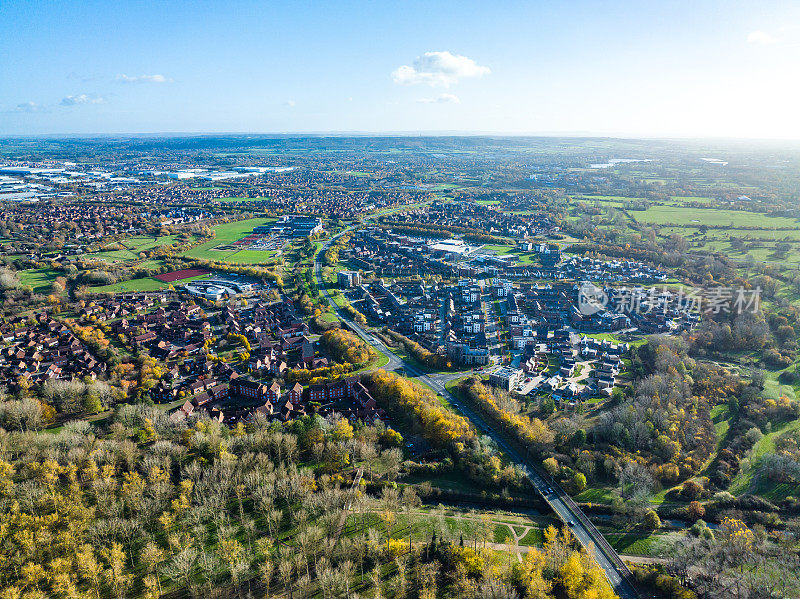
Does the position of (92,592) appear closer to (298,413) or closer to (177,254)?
(298,413)

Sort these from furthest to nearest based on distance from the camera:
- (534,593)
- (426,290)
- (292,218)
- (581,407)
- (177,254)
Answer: (292,218) < (177,254) < (426,290) < (581,407) < (534,593)

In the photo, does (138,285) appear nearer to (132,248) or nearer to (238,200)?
(132,248)

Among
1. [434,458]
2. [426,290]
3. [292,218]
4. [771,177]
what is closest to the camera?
[434,458]

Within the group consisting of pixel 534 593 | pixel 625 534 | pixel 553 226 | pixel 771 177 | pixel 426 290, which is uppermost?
pixel 771 177

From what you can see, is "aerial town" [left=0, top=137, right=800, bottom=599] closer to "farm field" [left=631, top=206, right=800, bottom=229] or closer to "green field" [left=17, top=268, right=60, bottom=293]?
"green field" [left=17, top=268, right=60, bottom=293]

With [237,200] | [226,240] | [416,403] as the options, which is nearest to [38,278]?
[226,240]

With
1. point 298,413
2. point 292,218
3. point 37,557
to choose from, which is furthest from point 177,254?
point 37,557

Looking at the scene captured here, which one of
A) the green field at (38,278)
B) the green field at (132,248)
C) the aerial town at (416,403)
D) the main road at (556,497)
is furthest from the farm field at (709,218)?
the green field at (38,278)
